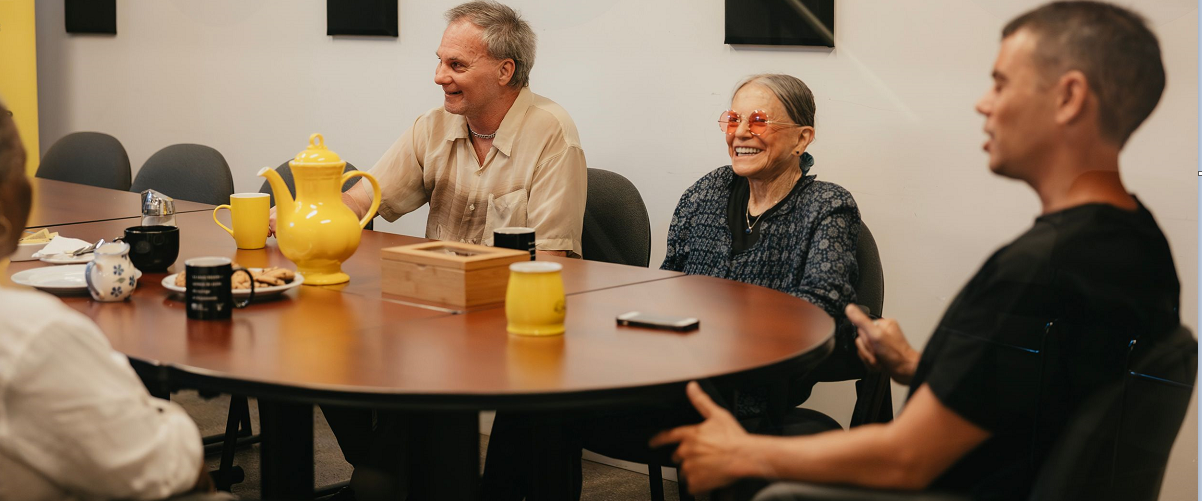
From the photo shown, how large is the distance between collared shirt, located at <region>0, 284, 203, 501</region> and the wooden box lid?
2.37 ft

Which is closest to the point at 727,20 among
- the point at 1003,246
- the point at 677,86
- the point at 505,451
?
the point at 677,86

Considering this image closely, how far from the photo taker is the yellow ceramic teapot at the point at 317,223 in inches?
78.5

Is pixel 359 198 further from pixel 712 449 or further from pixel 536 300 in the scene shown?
pixel 712 449

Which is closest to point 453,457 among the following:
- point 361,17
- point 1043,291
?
point 1043,291

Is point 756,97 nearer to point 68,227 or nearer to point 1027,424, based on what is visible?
point 1027,424

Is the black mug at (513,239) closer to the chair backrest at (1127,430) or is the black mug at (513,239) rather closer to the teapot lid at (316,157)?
the teapot lid at (316,157)

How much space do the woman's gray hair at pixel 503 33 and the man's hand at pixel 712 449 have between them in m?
1.80

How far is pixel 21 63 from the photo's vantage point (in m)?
5.47

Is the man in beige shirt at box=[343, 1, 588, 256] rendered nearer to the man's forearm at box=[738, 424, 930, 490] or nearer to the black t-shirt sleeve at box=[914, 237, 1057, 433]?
the man's forearm at box=[738, 424, 930, 490]

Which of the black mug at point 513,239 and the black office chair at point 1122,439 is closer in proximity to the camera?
the black office chair at point 1122,439

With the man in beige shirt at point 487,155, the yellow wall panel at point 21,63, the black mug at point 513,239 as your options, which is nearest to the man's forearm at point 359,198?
the man in beige shirt at point 487,155

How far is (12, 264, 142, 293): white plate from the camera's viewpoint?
186 cm

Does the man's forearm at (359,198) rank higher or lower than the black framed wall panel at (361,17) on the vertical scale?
lower

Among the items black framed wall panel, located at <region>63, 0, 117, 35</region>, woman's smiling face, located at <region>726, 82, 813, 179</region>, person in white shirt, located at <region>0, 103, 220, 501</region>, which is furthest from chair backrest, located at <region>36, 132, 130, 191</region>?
person in white shirt, located at <region>0, 103, 220, 501</region>
